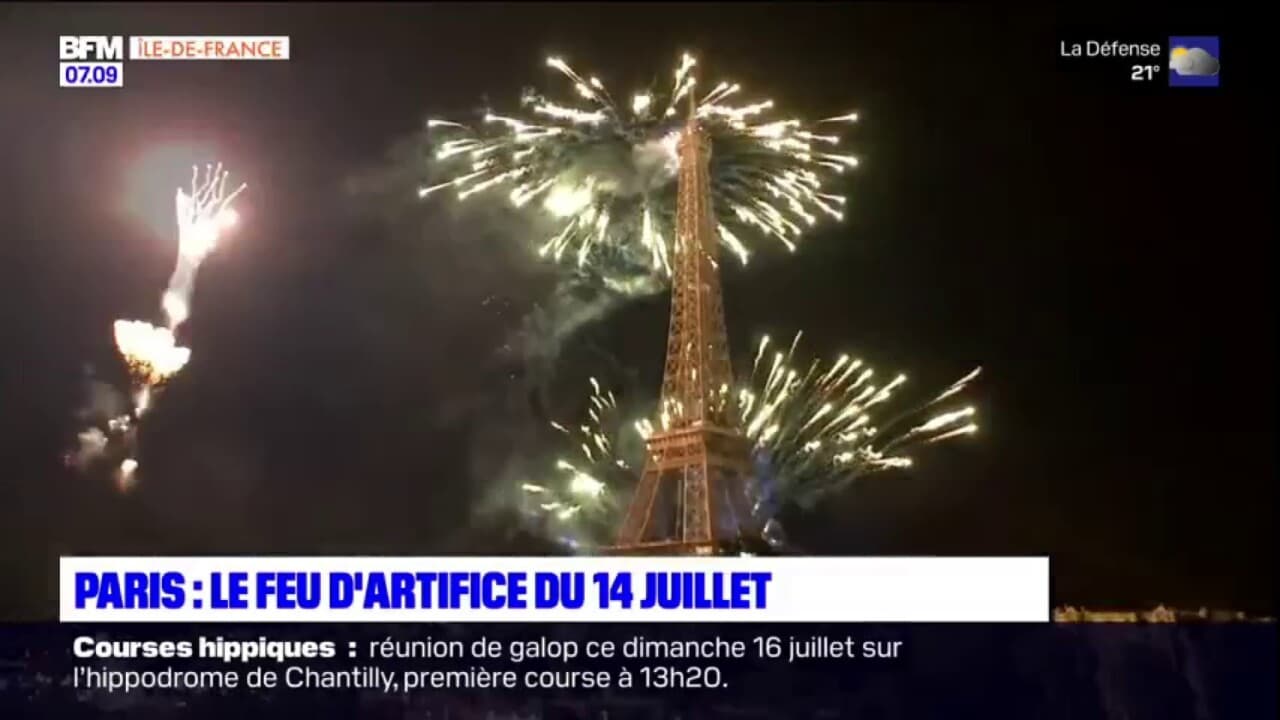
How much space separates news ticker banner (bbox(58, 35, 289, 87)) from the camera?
4.00m

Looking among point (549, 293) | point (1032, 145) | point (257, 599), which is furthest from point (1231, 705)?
point (257, 599)

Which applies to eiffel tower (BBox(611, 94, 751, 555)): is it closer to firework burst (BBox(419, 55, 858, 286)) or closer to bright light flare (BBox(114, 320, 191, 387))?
firework burst (BBox(419, 55, 858, 286))

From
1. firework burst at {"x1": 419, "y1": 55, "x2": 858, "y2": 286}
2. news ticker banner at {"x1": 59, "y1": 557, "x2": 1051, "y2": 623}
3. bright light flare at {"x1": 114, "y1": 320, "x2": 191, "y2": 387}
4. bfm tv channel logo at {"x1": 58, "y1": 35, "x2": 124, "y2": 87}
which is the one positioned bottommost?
news ticker banner at {"x1": 59, "y1": 557, "x2": 1051, "y2": 623}

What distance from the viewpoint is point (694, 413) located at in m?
4.07

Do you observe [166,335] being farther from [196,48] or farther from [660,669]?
[660,669]

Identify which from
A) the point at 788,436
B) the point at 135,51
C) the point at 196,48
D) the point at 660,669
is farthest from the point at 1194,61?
the point at 135,51

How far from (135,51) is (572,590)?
227 cm

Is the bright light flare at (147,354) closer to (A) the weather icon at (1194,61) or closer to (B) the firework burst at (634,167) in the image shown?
(B) the firework burst at (634,167)

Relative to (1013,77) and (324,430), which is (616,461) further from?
(1013,77)

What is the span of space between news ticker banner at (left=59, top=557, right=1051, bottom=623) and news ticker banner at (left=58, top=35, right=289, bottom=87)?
1.60 metres

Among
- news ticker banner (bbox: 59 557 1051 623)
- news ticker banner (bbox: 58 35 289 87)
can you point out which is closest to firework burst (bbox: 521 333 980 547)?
news ticker banner (bbox: 59 557 1051 623)

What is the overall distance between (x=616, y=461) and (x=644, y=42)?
1.39 metres

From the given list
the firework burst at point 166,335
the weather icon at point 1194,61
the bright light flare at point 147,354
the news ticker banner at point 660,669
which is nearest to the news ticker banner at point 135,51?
the firework burst at point 166,335

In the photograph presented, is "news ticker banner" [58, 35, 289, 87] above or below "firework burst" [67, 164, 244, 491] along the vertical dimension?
above
